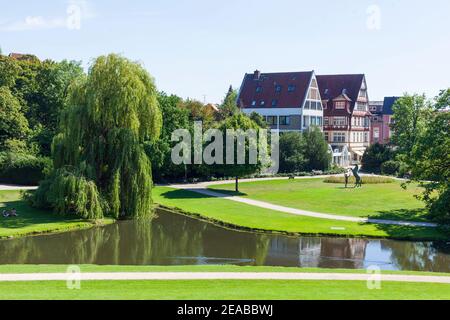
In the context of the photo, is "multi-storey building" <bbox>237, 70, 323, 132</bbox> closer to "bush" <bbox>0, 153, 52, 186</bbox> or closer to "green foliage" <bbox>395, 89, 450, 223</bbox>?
"bush" <bbox>0, 153, 52, 186</bbox>

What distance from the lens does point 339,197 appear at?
140 feet

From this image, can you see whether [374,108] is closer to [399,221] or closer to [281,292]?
[399,221]

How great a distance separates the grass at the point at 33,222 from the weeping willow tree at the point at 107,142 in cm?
65

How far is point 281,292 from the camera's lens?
592 inches

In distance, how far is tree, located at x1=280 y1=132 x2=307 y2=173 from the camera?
203 ft

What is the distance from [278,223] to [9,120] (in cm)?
2846

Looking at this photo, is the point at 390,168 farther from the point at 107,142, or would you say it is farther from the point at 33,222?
the point at 33,222

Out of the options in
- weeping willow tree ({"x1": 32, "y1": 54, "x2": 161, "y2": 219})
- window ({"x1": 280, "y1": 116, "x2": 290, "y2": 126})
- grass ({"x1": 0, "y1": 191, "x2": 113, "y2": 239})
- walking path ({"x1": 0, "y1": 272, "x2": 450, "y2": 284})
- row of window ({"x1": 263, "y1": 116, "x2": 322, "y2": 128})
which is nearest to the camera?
walking path ({"x1": 0, "y1": 272, "x2": 450, "y2": 284})

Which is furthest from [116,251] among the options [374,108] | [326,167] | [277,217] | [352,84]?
[374,108]

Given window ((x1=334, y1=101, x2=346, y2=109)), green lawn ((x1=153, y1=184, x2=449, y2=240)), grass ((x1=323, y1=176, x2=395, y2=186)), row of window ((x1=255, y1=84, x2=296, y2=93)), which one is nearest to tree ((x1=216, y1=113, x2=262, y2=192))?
green lawn ((x1=153, y1=184, x2=449, y2=240))

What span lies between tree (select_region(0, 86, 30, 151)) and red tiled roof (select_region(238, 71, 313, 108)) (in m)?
35.5

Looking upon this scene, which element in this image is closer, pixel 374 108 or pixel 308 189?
pixel 308 189
